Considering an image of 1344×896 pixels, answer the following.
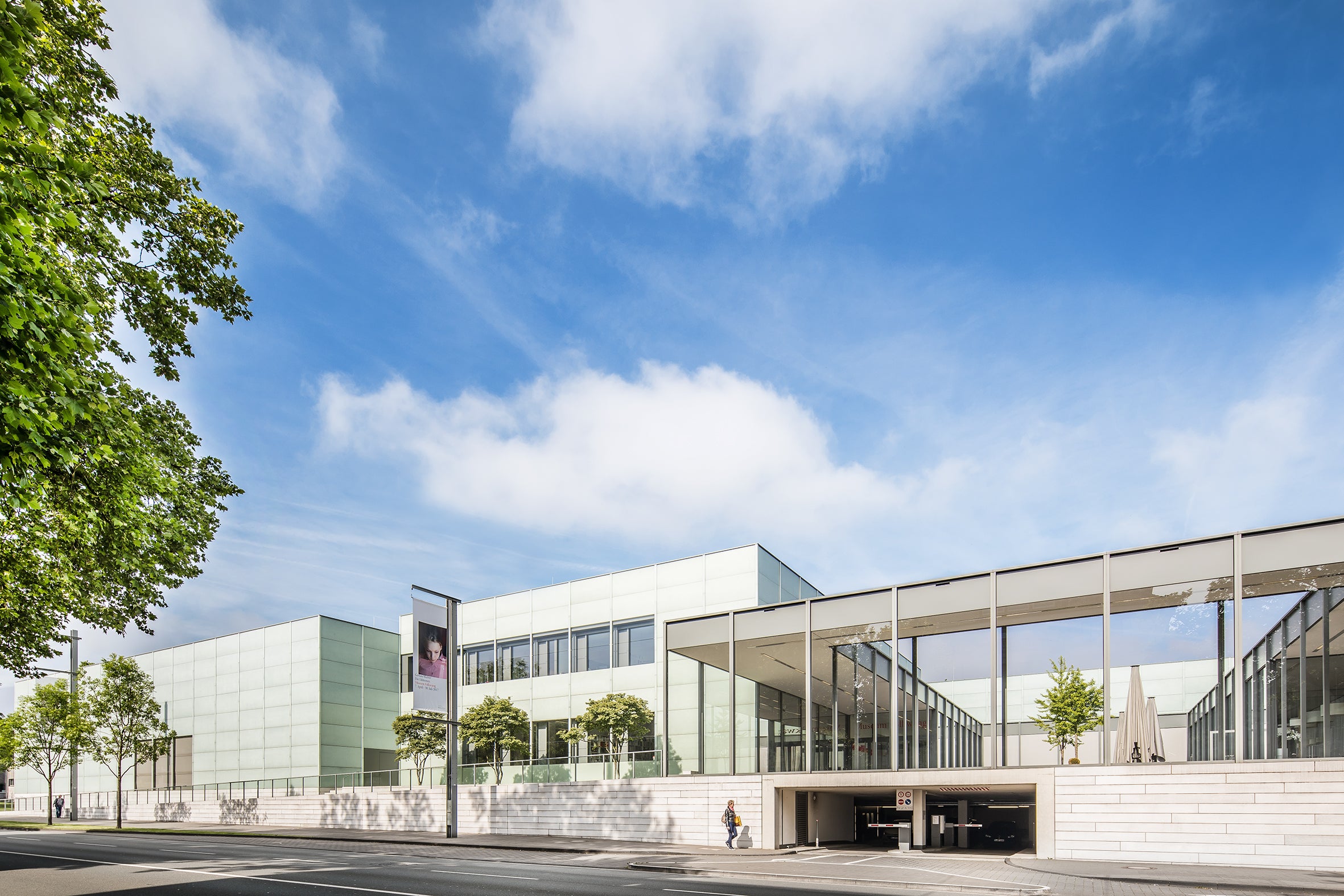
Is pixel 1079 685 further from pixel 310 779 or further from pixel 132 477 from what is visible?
pixel 310 779

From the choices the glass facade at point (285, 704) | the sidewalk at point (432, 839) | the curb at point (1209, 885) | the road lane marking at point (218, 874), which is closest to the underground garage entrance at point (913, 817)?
the sidewalk at point (432, 839)

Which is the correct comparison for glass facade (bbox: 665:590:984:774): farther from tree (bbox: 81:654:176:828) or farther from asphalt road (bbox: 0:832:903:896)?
tree (bbox: 81:654:176:828)

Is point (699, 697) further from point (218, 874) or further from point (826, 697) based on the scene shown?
point (218, 874)

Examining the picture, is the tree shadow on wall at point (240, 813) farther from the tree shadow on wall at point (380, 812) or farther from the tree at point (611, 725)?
the tree at point (611, 725)

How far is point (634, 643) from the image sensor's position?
3812 centimetres

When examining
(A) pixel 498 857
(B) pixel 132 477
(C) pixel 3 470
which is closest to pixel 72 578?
(B) pixel 132 477

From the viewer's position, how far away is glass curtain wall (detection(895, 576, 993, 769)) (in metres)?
23.3

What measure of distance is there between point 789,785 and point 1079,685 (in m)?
8.57

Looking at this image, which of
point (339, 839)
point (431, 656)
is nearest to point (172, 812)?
point (339, 839)

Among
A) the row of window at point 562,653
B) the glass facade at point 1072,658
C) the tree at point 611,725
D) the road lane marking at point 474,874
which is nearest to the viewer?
the road lane marking at point 474,874

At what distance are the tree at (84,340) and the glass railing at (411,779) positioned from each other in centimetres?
1694

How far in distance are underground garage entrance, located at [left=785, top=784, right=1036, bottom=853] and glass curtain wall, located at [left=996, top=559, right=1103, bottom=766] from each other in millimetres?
1314

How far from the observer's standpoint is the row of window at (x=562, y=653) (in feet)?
125

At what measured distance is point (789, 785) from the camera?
25.2 metres
